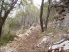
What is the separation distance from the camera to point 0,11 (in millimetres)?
10719

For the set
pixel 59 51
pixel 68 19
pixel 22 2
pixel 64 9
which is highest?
pixel 22 2

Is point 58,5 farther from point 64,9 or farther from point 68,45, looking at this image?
point 68,45

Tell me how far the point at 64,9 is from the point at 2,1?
8.91 meters

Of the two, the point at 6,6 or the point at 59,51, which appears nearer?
the point at 59,51

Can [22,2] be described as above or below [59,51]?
above

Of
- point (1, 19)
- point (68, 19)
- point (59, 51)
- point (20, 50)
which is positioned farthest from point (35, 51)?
point (68, 19)

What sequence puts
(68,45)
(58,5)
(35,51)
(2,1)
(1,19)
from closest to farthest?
1. (68,45)
2. (35,51)
3. (2,1)
4. (1,19)
5. (58,5)

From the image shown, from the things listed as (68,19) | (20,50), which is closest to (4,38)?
(20,50)

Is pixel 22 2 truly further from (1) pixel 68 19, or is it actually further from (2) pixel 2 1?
(1) pixel 68 19

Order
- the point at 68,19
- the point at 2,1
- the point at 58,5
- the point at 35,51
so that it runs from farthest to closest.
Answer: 1. the point at 58,5
2. the point at 68,19
3. the point at 2,1
4. the point at 35,51

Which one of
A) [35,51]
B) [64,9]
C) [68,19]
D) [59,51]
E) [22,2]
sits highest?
[22,2]

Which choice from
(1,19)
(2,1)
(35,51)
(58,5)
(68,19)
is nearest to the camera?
(35,51)

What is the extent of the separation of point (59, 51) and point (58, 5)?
10.2 metres

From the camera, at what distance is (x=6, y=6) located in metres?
10.6
